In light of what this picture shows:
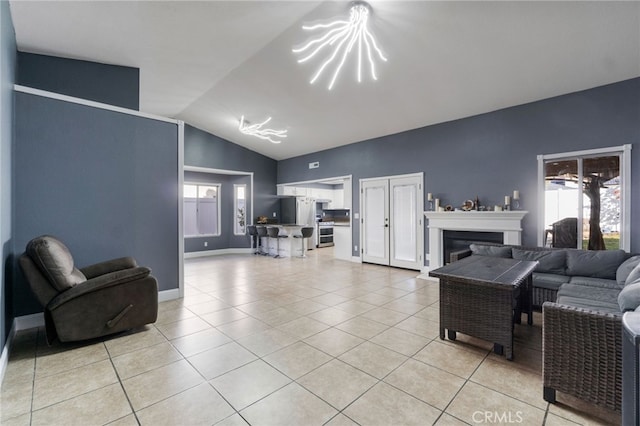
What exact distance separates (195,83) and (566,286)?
637 centimetres

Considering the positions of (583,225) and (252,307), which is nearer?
(252,307)

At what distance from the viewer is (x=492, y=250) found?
4.18m

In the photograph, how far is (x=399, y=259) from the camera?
631cm

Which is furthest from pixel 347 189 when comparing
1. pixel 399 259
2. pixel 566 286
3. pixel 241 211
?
pixel 566 286

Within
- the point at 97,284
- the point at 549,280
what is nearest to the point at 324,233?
the point at 549,280

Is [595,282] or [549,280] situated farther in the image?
[549,280]

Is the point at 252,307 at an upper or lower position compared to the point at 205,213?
lower

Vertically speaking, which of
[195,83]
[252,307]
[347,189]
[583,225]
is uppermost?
[195,83]

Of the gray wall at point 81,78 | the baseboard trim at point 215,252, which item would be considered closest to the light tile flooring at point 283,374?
the gray wall at point 81,78

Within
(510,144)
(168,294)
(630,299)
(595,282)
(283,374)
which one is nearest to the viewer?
(630,299)

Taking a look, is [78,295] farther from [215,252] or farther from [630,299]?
[215,252]

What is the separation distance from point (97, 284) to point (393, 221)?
5.41 m

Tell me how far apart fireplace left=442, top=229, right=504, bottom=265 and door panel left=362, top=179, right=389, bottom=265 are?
1.35 metres

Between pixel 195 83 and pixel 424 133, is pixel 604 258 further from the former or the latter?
pixel 195 83
